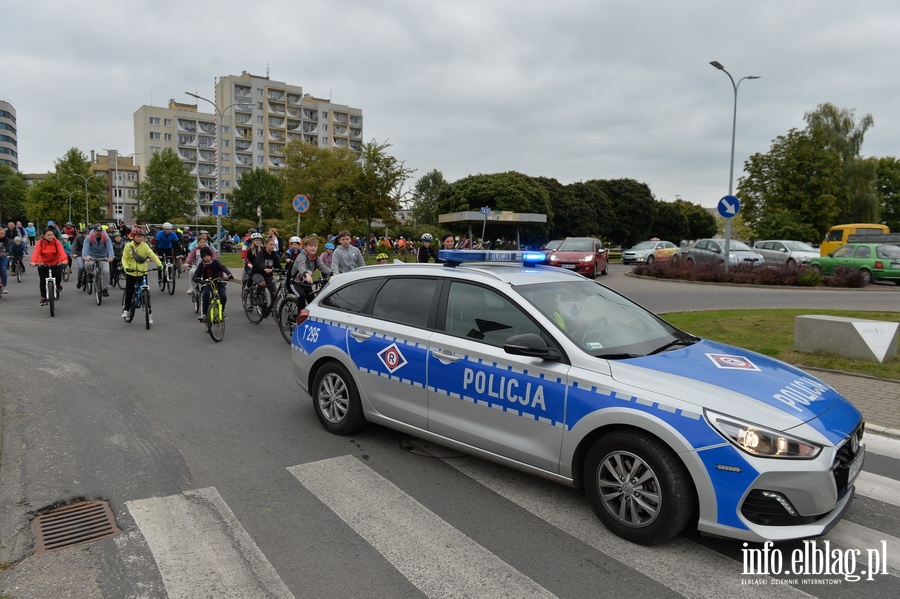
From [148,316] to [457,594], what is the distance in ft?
32.9

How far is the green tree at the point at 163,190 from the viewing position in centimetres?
7800

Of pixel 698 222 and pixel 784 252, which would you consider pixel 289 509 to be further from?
pixel 698 222

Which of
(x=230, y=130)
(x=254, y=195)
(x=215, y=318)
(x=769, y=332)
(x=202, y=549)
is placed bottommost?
(x=202, y=549)

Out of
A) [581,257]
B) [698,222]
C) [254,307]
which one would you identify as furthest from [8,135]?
[254,307]

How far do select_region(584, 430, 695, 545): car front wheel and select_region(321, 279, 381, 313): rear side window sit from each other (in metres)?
2.63

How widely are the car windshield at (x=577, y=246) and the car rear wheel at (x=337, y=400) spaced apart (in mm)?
20978

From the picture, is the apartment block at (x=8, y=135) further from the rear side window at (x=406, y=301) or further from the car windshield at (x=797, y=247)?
the rear side window at (x=406, y=301)

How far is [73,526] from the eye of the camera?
12.3ft

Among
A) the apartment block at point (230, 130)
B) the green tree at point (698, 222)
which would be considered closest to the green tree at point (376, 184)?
the green tree at point (698, 222)

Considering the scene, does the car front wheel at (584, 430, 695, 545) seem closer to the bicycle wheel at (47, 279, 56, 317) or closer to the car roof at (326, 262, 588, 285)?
the car roof at (326, 262, 588, 285)

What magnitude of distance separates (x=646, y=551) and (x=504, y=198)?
49041 mm

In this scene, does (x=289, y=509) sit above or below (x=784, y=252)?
below

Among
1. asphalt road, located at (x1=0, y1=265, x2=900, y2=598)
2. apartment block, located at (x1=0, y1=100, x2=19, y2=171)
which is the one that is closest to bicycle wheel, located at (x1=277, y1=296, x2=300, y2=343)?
asphalt road, located at (x1=0, y1=265, x2=900, y2=598)

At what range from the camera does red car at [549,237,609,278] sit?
24.2 m
